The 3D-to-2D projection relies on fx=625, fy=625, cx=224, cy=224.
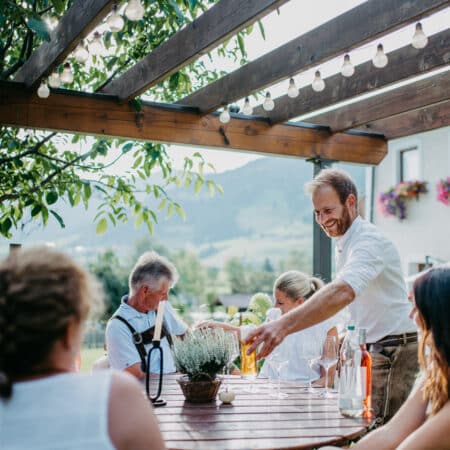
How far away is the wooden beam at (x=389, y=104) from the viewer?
329 cm

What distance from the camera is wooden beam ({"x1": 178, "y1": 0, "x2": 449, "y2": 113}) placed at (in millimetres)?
2290

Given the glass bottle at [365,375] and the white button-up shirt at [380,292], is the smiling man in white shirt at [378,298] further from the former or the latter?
the glass bottle at [365,375]

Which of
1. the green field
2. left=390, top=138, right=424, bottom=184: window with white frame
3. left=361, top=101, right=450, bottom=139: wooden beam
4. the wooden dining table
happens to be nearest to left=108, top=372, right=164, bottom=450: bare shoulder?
the wooden dining table

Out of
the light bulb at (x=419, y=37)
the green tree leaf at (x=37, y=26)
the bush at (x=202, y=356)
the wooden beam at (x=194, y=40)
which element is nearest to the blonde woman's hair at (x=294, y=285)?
the bush at (x=202, y=356)

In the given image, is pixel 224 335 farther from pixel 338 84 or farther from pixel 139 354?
pixel 338 84

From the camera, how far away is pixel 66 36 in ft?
8.23

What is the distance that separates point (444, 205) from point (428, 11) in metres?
7.43

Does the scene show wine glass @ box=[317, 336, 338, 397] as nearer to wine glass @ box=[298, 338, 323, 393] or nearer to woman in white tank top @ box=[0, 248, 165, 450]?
wine glass @ box=[298, 338, 323, 393]

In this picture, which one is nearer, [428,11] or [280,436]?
[280,436]

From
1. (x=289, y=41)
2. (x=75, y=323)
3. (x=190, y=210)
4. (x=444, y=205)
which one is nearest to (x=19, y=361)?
(x=75, y=323)

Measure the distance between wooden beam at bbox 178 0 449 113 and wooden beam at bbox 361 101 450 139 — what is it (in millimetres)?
1049

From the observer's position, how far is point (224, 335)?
2.22 metres

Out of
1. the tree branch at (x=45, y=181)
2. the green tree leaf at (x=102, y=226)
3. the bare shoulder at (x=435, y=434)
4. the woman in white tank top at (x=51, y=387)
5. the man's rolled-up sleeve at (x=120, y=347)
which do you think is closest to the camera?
the woman in white tank top at (x=51, y=387)

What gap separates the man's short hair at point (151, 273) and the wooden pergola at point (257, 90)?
866 millimetres
